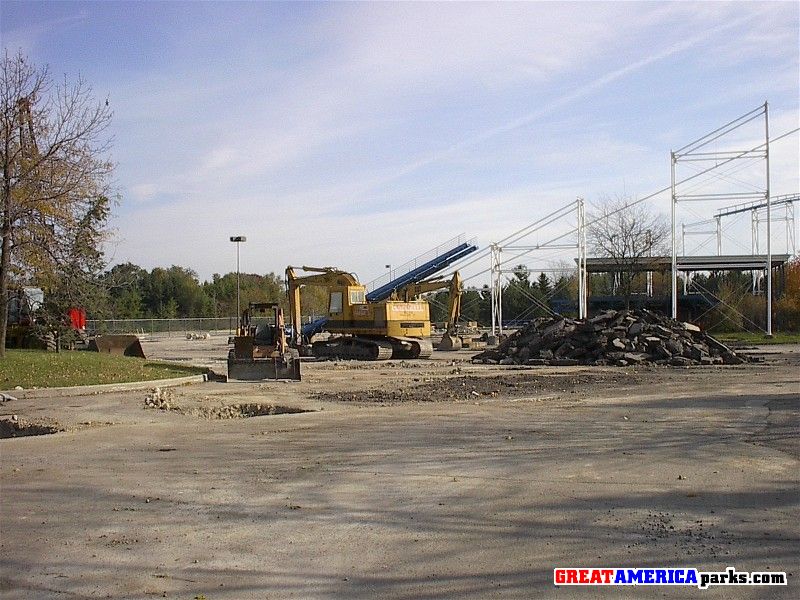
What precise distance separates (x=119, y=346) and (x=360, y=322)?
34.9ft

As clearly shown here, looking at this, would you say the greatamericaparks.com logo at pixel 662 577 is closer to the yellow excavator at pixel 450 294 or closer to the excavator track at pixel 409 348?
the excavator track at pixel 409 348

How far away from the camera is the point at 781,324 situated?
196 ft

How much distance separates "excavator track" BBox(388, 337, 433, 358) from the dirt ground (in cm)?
2065

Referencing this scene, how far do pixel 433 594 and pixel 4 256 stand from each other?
71.7 ft

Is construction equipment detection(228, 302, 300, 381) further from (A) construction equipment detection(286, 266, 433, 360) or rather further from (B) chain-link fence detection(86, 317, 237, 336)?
(B) chain-link fence detection(86, 317, 237, 336)

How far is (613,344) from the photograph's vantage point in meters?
31.7

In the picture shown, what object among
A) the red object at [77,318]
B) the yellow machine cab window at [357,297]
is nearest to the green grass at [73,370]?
the red object at [77,318]

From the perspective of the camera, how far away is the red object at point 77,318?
3232cm

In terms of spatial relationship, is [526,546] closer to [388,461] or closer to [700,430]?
[388,461]

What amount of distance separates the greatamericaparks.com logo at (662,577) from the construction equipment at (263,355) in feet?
61.2

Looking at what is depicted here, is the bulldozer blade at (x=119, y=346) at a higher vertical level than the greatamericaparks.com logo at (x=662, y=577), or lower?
higher

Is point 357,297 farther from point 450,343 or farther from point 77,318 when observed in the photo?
point 77,318

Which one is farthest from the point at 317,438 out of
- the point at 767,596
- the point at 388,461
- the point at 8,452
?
the point at 767,596

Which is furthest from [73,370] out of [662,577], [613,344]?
[662,577]
